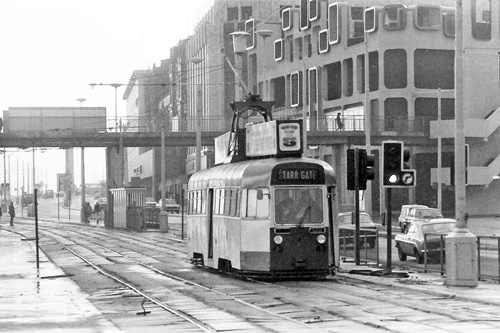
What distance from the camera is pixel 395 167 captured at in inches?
1059

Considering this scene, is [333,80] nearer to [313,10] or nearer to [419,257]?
[313,10]

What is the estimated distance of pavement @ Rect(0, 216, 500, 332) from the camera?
56.5 ft

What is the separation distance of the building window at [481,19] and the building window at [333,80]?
14.7 metres

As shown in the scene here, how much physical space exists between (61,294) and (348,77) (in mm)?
74713

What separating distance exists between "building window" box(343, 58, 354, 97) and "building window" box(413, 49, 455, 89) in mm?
6498

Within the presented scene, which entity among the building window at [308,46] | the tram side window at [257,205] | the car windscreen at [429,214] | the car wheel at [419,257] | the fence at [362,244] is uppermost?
the building window at [308,46]

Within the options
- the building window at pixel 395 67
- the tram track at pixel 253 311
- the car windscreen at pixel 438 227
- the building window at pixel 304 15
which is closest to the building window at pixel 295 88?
the building window at pixel 304 15

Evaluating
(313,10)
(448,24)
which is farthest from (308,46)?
(448,24)

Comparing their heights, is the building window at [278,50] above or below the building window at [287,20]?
below

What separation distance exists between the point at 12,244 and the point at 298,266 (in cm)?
2969

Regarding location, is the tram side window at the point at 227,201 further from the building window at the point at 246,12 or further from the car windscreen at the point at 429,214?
the building window at the point at 246,12

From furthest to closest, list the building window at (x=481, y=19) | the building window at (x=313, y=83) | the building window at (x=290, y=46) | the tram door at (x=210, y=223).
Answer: the building window at (x=290, y=46) < the building window at (x=313, y=83) < the building window at (x=481, y=19) < the tram door at (x=210, y=223)

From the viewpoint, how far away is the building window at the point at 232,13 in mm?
128375

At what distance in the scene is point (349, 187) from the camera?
29.7 meters
